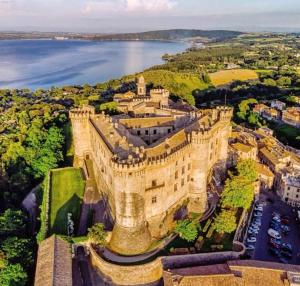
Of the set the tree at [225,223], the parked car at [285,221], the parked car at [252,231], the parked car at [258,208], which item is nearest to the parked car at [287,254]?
the parked car at [252,231]

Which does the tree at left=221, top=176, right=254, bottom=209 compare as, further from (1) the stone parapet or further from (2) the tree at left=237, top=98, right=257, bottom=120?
(2) the tree at left=237, top=98, right=257, bottom=120

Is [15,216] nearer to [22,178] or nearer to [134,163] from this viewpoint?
[22,178]

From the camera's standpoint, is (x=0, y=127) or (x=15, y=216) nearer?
(x=15, y=216)

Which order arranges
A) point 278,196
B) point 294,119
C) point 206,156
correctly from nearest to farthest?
point 206,156 → point 278,196 → point 294,119

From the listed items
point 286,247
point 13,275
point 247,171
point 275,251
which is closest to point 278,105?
point 247,171

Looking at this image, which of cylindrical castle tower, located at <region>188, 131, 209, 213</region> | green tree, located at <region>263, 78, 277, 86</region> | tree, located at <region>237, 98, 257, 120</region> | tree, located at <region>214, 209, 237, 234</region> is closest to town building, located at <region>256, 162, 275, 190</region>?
cylindrical castle tower, located at <region>188, 131, 209, 213</region>

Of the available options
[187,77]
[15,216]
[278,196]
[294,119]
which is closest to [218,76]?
[187,77]

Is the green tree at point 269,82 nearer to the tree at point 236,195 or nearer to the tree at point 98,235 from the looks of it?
the tree at point 236,195

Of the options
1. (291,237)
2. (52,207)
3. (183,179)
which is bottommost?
(291,237)
